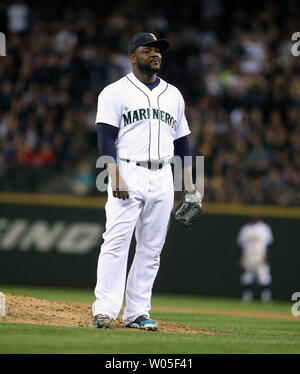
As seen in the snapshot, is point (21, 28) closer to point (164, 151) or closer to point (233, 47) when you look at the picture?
point (233, 47)

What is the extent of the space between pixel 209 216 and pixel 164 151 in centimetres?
859

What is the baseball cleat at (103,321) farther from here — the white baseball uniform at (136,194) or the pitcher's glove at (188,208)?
the pitcher's glove at (188,208)

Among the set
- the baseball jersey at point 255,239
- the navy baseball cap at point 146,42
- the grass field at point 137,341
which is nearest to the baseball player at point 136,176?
the navy baseball cap at point 146,42

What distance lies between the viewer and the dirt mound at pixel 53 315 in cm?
654

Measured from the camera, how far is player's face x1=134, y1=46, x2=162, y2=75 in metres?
6.23

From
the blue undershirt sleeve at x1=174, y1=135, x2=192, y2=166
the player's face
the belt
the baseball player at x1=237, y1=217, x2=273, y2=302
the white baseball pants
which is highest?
the player's face

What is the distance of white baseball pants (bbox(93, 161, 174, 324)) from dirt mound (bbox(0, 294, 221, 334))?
0.27 m

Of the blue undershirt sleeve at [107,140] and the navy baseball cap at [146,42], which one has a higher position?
the navy baseball cap at [146,42]

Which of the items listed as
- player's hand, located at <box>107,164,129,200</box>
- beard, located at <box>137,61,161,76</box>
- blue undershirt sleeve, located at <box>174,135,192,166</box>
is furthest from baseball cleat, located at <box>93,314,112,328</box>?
beard, located at <box>137,61,161,76</box>

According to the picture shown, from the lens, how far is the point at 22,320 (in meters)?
6.62

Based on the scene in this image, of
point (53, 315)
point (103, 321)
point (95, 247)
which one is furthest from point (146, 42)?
point (95, 247)

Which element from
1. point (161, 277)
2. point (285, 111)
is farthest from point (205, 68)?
point (161, 277)

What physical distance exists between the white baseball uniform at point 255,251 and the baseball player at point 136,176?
8.21 m

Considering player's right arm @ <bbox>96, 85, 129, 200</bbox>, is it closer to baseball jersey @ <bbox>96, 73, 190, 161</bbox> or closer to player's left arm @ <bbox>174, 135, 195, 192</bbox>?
baseball jersey @ <bbox>96, 73, 190, 161</bbox>
